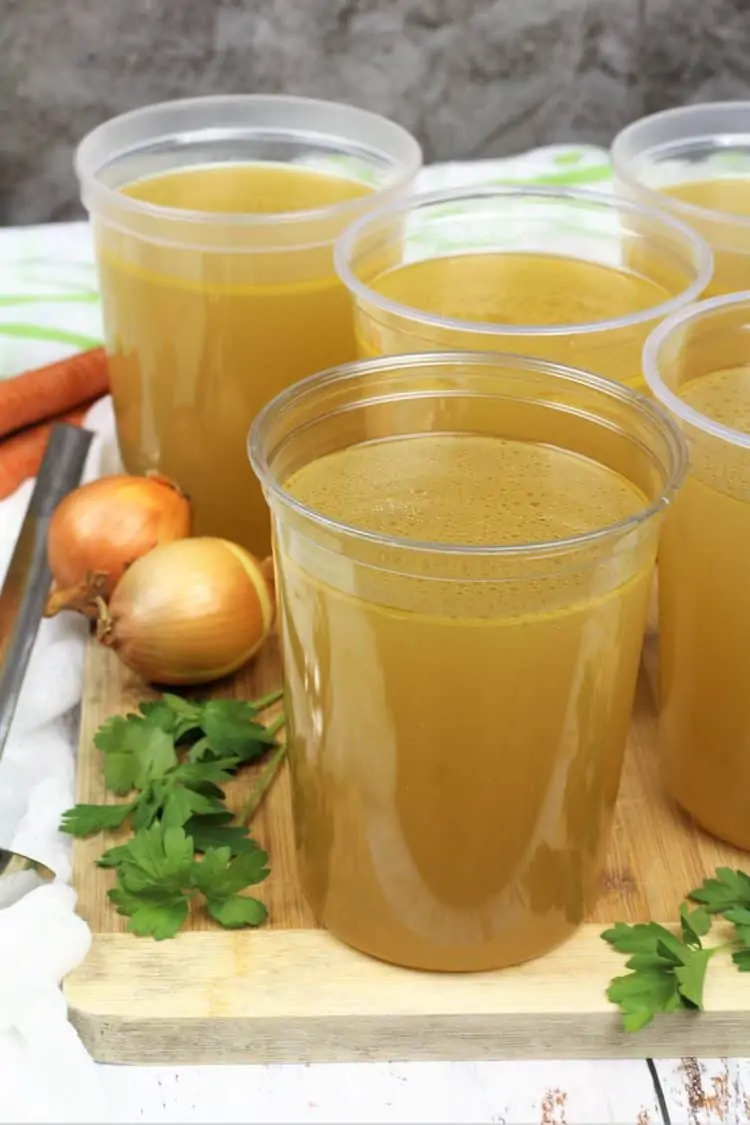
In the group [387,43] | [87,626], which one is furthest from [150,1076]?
[387,43]

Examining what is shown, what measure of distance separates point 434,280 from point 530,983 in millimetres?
626

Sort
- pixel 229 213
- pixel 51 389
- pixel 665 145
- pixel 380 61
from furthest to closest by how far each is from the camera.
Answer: pixel 380 61, pixel 51 389, pixel 665 145, pixel 229 213

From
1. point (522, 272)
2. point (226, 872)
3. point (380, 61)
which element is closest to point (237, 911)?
point (226, 872)

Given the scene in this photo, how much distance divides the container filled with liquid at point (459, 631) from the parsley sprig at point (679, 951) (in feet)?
0.17

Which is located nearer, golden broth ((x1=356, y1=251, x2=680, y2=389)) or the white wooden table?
the white wooden table

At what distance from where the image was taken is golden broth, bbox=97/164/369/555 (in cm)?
137

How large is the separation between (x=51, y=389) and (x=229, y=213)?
41cm

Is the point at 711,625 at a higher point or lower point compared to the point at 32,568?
higher

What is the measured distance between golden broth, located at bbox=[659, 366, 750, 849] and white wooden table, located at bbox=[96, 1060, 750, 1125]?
0.22m

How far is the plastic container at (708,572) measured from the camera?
103cm

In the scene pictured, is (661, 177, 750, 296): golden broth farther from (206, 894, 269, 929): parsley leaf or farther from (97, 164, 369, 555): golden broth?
(206, 894, 269, 929): parsley leaf

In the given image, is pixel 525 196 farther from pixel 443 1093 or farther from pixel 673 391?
pixel 443 1093

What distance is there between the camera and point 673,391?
1126 millimetres

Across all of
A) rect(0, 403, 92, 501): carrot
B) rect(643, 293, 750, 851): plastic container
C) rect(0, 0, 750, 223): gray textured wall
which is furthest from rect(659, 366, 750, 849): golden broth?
Result: rect(0, 0, 750, 223): gray textured wall
